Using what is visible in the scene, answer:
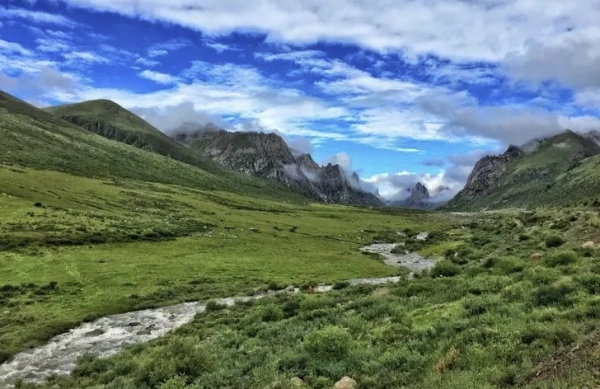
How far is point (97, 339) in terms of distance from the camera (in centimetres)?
3581

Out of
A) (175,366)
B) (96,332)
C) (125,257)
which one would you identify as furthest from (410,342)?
(125,257)

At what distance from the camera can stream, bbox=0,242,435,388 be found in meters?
29.2

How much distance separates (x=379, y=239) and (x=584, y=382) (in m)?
109

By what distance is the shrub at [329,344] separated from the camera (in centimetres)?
2047

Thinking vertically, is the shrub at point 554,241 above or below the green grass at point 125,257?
above

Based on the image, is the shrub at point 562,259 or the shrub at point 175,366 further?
the shrub at point 562,259

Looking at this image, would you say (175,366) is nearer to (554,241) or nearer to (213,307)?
(213,307)

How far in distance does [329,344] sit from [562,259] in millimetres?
18597

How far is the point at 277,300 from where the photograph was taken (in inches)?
1629

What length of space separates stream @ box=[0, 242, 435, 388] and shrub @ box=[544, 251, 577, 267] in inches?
1066

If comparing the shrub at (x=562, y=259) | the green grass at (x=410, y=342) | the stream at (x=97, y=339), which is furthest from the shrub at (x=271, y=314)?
the shrub at (x=562, y=259)

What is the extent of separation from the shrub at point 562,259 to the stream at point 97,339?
27071 millimetres

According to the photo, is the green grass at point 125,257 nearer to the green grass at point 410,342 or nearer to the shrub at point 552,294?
the green grass at point 410,342

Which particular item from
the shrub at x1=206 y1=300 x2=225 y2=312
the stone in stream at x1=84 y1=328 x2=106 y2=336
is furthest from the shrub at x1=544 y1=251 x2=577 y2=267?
the stone in stream at x1=84 y1=328 x2=106 y2=336
